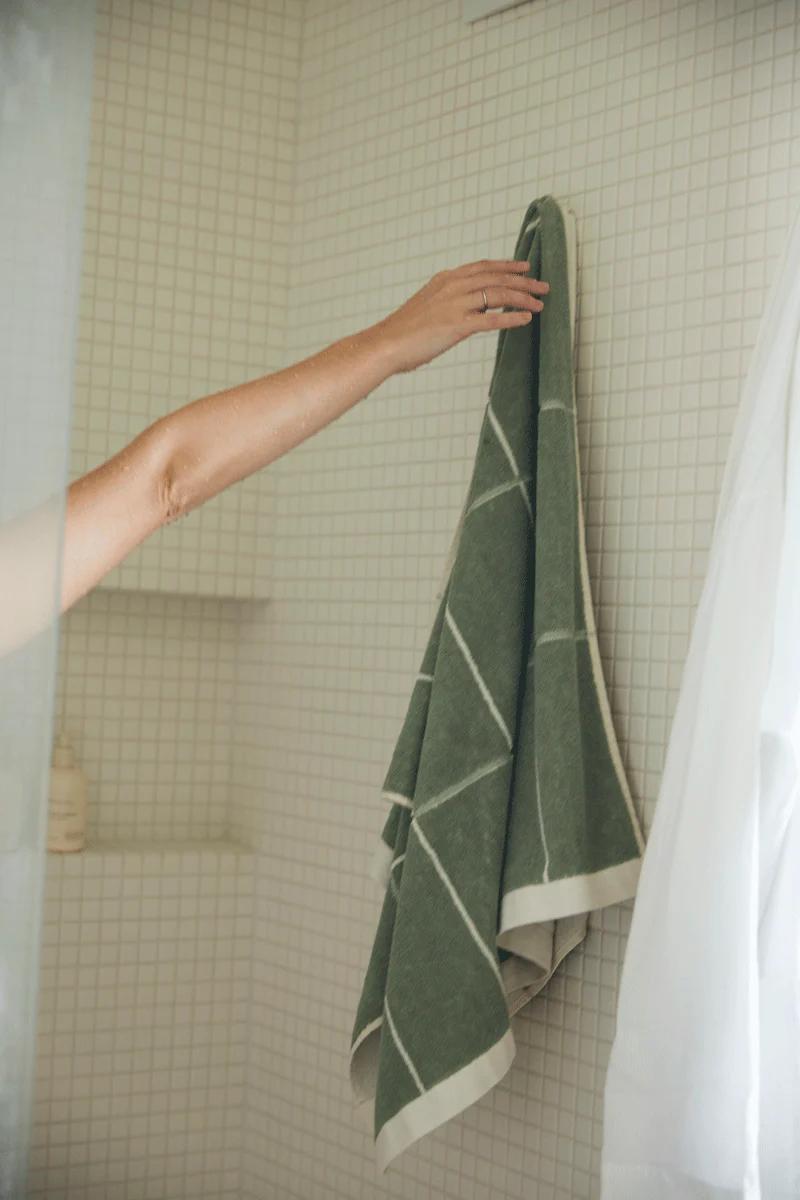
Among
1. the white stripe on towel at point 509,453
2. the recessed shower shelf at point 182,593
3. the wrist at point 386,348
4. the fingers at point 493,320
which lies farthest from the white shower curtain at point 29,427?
the recessed shower shelf at point 182,593

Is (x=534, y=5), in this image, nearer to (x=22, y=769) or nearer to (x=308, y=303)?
(x=308, y=303)

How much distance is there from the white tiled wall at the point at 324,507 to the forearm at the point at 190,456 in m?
0.49

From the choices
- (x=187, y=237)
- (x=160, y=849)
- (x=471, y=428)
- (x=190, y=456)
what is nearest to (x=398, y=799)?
(x=471, y=428)

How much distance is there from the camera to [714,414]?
143 cm

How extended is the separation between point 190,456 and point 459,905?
715 millimetres

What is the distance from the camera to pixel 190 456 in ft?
2.85

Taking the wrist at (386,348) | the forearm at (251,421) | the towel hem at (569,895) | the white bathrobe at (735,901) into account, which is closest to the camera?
the forearm at (251,421)

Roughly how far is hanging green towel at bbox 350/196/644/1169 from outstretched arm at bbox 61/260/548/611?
12 cm

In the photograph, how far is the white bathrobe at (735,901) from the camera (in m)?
1.15

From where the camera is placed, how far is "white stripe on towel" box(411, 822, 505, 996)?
1.42 metres

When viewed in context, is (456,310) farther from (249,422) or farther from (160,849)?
(160,849)

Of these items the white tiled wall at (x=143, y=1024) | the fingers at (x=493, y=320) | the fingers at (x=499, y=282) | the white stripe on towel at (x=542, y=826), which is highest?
the fingers at (x=499, y=282)

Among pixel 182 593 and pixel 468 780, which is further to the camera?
pixel 182 593

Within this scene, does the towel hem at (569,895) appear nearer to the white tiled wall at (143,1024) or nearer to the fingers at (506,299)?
the fingers at (506,299)
